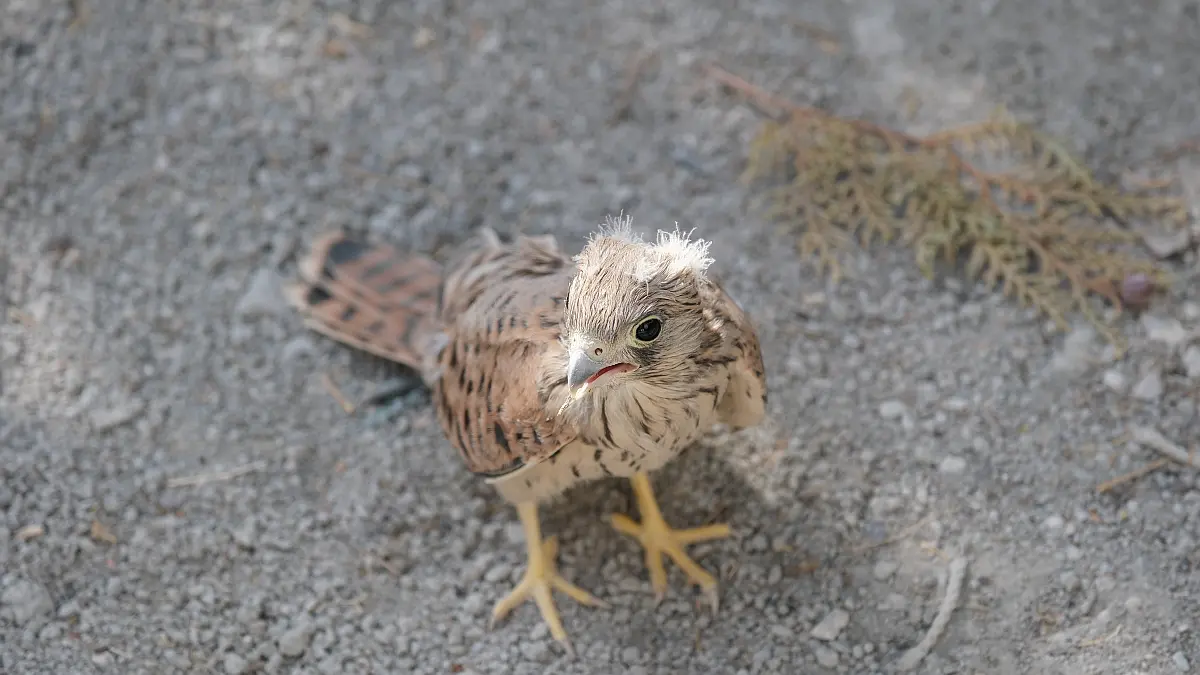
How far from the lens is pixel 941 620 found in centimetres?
358

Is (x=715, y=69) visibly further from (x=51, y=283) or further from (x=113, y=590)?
(x=113, y=590)

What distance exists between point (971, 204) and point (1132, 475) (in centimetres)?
126

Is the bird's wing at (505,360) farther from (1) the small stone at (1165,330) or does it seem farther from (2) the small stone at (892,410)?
(1) the small stone at (1165,330)

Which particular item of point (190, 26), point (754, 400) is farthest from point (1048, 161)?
point (190, 26)

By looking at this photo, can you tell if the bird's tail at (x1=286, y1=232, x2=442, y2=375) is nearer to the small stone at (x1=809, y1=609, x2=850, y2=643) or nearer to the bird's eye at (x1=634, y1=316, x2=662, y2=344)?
the bird's eye at (x1=634, y1=316, x2=662, y2=344)

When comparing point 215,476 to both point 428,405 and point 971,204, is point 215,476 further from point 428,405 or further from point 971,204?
point 971,204

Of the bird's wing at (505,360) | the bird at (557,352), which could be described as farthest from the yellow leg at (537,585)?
the bird's wing at (505,360)

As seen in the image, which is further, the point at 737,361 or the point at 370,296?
the point at 370,296

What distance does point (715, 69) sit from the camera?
5.08 m

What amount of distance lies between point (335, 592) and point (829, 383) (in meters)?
1.90

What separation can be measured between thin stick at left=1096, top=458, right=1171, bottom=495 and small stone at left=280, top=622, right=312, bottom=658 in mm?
2669

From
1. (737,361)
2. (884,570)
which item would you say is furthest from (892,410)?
(737,361)

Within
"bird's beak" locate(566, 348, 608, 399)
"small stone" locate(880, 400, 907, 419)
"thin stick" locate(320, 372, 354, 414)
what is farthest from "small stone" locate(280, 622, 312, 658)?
"small stone" locate(880, 400, 907, 419)

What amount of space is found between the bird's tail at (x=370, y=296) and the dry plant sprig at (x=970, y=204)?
1469 mm
